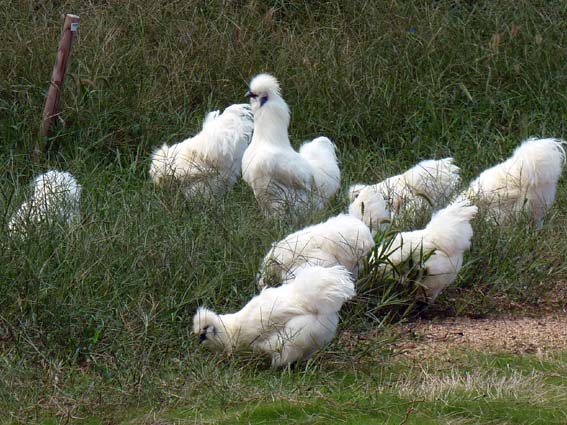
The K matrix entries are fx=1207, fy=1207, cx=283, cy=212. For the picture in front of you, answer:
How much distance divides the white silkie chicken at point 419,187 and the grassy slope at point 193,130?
1.93 ft

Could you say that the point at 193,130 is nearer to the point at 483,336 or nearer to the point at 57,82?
the point at 57,82

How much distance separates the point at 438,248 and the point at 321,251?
77cm

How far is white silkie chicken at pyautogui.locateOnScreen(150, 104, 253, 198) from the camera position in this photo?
930 cm

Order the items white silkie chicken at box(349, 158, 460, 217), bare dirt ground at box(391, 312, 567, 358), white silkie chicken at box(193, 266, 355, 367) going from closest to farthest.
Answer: white silkie chicken at box(193, 266, 355, 367) < bare dirt ground at box(391, 312, 567, 358) < white silkie chicken at box(349, 158, 460, 217)

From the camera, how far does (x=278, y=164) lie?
893cm

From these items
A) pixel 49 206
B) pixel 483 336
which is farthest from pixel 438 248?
pixel 49 206

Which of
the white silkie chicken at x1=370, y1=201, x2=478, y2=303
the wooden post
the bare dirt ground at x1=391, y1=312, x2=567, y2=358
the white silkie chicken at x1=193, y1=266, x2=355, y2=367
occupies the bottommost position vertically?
the bare dirt ground at x1=391, y1=312, x2=567, y2=358

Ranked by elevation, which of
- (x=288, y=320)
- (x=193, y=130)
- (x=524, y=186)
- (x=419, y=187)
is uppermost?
(x=193, y=130)

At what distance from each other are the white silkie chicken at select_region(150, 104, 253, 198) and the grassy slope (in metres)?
0.21

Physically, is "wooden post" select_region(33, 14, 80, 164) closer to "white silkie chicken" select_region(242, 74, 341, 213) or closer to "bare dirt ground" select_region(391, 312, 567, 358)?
"white silkie chicken" select_region(242, 74, 341, 213)

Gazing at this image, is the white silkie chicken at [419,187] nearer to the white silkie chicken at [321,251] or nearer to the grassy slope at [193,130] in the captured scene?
the grassy slope at [193,130]

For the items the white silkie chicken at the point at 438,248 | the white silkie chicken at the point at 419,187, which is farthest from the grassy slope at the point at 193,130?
the white silkie chicken at the point at 419,187

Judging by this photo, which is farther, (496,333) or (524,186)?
(524,186)

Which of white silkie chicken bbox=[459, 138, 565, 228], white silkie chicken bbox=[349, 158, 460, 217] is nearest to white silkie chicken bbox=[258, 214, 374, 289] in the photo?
white silkie chicken bbox=[349, 158, 460, 217]
